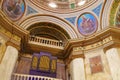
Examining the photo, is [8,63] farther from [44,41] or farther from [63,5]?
[63,5]

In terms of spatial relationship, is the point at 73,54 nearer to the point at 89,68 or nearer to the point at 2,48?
the point at 89,68

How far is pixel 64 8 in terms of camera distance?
511 inches

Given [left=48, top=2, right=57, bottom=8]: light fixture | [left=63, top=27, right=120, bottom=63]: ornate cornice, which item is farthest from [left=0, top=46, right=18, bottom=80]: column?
[left=48, top=2, right=57, bottom=8]: light fixture

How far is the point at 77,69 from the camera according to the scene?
8.83 metres

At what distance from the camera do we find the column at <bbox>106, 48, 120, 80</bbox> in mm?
7648

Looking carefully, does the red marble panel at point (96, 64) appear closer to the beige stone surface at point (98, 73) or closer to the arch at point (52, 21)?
the beige stone surface at point (98, 73)

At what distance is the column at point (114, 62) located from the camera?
765cm

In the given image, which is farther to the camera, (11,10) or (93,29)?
(93,29)

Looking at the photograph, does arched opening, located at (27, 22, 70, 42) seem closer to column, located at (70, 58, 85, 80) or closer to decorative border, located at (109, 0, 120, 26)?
column, located at (70, 58, 85, 80)

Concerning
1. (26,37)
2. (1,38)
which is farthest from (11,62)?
(26,37)

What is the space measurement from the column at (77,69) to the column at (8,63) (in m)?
3.45

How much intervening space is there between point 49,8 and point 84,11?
2917 mm

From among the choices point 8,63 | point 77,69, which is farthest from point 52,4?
point 8,63

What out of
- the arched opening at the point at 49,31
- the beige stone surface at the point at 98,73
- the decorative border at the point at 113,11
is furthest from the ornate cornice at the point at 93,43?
the arched opening at the point at 49,31
